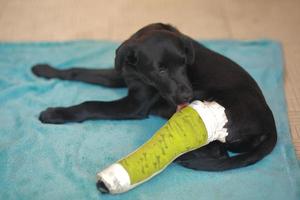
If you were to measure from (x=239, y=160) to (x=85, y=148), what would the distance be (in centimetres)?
66

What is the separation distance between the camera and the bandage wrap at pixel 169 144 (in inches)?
56.8

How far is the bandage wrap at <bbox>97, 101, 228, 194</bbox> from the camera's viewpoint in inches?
56.8

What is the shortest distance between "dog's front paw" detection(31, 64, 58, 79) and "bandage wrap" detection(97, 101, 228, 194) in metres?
0.91

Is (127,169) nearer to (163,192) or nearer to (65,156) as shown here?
(163,192)

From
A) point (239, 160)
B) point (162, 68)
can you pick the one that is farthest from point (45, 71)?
point (239, 160)

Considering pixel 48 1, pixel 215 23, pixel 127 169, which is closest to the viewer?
pixel 127 169

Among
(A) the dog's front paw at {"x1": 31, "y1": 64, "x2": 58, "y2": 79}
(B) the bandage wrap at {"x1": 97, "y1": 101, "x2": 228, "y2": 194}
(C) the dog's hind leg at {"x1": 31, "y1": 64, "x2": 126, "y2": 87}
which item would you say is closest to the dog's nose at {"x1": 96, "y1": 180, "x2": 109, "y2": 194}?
(B) the bandage wrap at {"x1": 97, "y1": 101, "x2": 228, "y2": 194}

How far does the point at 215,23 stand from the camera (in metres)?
2.95

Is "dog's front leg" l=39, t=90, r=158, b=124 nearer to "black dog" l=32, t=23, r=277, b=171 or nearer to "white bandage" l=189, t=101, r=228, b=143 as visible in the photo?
"black dog" l=32, t=23, r=277, b=171

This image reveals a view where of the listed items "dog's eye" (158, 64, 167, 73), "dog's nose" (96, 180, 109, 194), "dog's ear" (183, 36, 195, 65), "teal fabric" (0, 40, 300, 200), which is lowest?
"teal fabric" (0, 40, 300, 200)

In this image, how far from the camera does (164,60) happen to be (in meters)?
1.70

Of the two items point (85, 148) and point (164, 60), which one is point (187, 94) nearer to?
point (164, 60)

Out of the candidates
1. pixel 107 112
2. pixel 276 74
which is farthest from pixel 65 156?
pixel 276 74

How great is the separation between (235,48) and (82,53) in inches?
36.9
